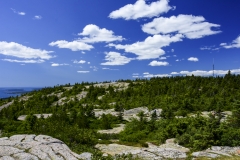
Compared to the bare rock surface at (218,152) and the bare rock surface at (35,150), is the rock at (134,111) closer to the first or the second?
the bare rock surface at (218,152)

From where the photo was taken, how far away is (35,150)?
20234mm

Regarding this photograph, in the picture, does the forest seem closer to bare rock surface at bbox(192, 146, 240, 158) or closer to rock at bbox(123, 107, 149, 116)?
bare rock surface at bbox(192, 146, 240, 158)

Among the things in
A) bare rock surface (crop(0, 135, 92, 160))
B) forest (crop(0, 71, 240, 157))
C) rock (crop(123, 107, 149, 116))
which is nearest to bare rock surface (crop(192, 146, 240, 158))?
forest (crop(0, 71, 240, 157))

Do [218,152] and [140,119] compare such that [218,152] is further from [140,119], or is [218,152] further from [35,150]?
[140,119]

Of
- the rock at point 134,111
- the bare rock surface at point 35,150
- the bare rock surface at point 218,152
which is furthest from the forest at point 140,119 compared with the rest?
the bare rock surface at point 35,150

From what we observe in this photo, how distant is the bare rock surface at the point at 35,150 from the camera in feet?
61.7

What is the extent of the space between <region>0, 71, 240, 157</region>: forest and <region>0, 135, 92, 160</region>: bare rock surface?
1807 millimetres

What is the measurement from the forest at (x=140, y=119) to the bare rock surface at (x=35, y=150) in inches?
71.2

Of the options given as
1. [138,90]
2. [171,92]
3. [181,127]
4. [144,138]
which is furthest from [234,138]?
[138,90]

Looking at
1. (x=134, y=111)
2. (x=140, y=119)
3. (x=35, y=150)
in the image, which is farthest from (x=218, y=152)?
(x=134, y=111)

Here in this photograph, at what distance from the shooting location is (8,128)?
38469 mm

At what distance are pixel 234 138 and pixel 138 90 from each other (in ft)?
202

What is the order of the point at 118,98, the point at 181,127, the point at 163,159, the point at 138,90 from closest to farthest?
1. the point at 163,159
2. the point at 181,127
3. the point at 118,98
4. the point at 138,90

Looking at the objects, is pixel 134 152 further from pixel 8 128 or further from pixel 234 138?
pixel 8 128
